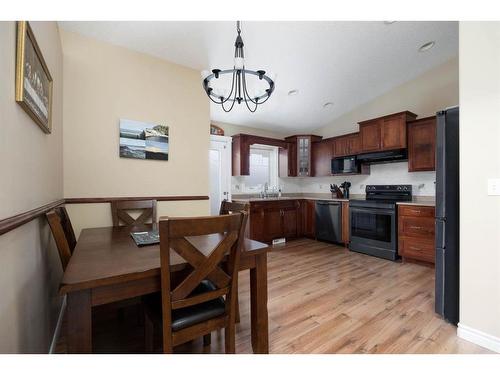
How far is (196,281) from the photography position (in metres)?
1.08

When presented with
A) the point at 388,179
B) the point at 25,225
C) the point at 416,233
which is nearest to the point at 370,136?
the point at 388,179

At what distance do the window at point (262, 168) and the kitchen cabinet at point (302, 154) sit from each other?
0.42m

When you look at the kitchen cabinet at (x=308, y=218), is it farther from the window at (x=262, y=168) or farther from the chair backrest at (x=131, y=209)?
the chair backrest at (x=131, y=209)

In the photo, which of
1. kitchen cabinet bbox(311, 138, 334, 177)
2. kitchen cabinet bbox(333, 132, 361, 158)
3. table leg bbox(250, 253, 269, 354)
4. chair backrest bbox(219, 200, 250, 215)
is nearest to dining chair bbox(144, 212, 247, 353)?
table leg bbox(250, 253, 269, 354)

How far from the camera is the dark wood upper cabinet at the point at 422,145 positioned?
11.0 ft

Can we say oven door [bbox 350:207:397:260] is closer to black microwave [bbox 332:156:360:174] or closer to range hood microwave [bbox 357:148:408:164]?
black microwave [bbox 332:156:360:174]

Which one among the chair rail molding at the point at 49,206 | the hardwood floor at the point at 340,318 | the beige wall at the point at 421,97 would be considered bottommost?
the hardwood floor at the point at 340,318

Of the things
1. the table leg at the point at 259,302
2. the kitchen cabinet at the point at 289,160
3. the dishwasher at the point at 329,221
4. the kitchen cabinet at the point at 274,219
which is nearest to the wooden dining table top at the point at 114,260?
the table leg at the point at 259,302

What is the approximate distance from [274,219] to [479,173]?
121 inches

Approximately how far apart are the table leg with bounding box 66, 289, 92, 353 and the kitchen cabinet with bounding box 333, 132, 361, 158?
4312 millimetres

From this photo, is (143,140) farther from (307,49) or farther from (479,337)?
(479,337)

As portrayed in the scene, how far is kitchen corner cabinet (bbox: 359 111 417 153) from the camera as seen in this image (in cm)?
359
